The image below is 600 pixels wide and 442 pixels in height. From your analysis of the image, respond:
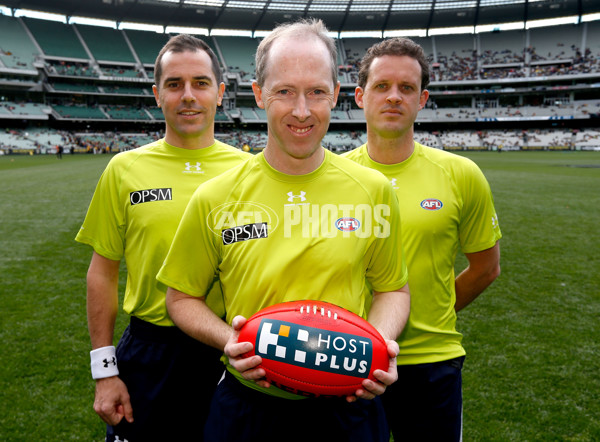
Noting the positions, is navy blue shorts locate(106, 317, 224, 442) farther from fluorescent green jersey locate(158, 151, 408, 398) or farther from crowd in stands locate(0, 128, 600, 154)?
crowd in stands locate(0, 128, 600, 154)

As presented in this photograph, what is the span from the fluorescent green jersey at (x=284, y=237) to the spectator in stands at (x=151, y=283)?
0.49m

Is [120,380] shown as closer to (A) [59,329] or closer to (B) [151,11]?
(A) [59,329]

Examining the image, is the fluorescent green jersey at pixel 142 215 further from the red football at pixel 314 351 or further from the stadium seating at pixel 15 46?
the stadium seating at pixel 15 46

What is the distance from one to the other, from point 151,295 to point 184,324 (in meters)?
Answer: 0.62

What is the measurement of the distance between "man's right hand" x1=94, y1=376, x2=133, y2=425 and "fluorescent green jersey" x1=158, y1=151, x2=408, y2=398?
828 mm

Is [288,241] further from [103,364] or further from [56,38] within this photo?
[56,38]

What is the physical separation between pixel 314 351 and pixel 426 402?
1088mm

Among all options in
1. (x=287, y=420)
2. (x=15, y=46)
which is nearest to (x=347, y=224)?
(x=287, y=420)

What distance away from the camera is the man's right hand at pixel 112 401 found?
7.43ft

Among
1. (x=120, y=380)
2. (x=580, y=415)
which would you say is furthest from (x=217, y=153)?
(x=580, y=415)

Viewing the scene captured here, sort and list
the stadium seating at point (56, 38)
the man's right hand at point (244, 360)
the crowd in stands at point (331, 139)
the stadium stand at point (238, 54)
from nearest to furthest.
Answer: the man's right hand at point (244, 360)
the crowd in stands at point (331, 139)
the stadium seating at point (56, 38)
the stadium stand at point (238, 54)

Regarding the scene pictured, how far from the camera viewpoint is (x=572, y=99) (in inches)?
2231

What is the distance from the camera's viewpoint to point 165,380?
241cm

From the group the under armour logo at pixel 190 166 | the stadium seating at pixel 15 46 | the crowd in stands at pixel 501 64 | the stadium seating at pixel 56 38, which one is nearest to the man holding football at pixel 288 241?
the under armour logo at pixel 190 166
